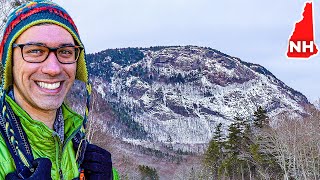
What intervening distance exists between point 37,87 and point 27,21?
241 mm

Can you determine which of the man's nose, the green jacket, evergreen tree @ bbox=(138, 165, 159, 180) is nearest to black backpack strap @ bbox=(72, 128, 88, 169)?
the green jacket

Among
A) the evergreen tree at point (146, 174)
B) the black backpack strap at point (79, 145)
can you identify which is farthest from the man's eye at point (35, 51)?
the evergreen tree at point (146, 174)

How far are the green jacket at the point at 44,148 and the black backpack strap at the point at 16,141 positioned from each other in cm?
2

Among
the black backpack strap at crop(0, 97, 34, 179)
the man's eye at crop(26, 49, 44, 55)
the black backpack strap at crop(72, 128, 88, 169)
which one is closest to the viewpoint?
the black backpack strap at crop(0, 97, 34, 179)

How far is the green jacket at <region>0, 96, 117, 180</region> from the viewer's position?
1442 millimetres

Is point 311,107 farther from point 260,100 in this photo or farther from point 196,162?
point 260,100

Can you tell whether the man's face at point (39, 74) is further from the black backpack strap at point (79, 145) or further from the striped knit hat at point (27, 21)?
the black backpack strap at point (79, 145)

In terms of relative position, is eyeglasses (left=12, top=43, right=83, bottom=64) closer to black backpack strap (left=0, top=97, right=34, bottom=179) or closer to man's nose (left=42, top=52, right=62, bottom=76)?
man's nose (left=42, top=52, right=62, bottom=76)

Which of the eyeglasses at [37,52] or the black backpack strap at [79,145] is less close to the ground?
the eyeglasses at [37,52]

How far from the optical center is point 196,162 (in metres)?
61.3

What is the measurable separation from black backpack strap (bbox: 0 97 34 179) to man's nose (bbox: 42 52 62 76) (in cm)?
A: 19

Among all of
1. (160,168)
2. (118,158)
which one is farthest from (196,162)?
(160,168)

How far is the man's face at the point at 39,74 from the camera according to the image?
155cm

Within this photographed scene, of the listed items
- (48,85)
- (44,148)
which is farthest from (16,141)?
(48,85)
